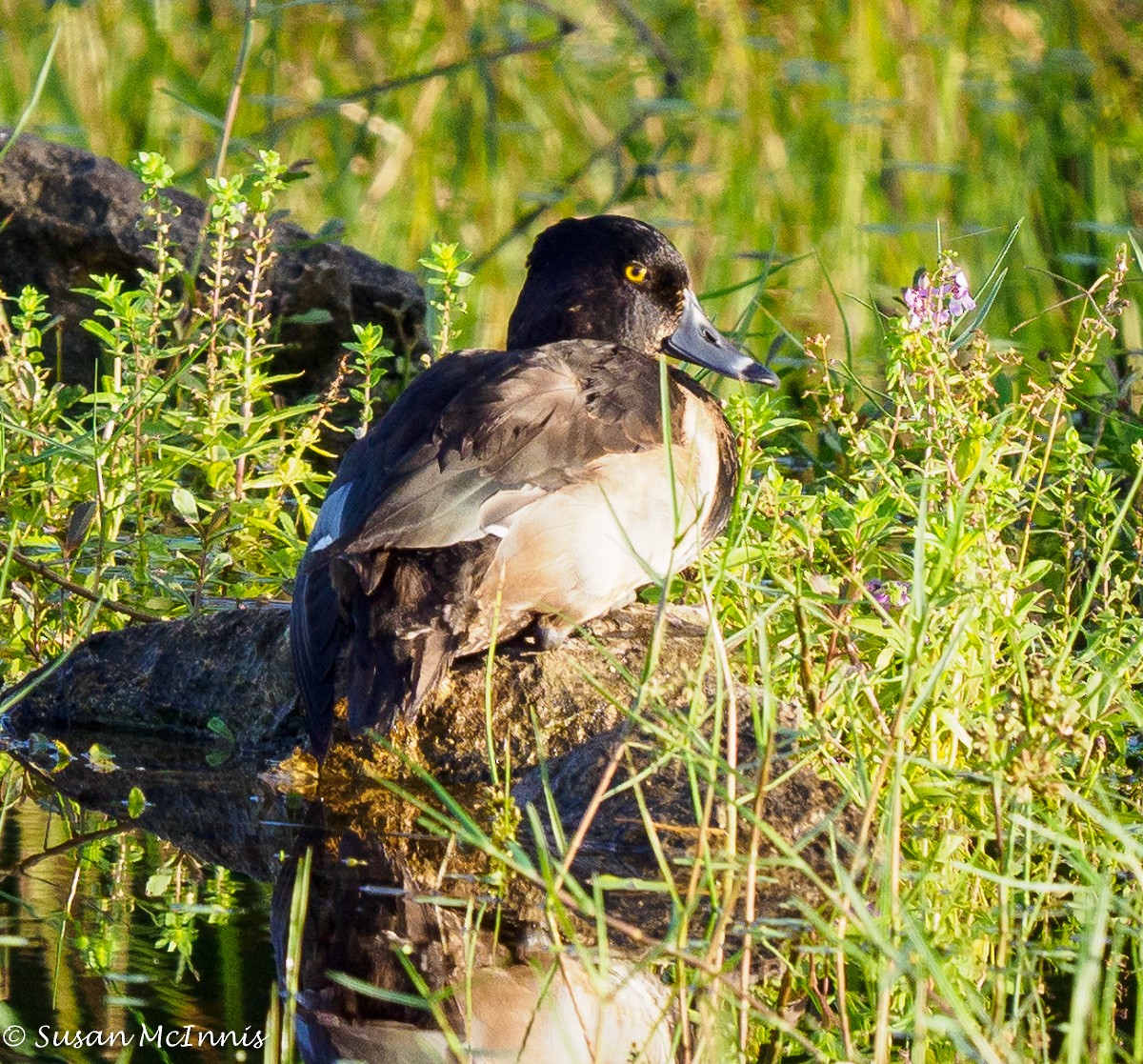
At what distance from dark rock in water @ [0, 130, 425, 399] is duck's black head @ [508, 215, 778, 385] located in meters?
1.60

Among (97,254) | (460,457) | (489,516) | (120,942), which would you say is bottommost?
(120,942)

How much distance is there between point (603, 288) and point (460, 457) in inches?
57.2

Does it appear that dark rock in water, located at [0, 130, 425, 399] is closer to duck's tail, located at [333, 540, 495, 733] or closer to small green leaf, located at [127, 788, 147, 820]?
duck's tail, located at [333, 540, 495, 733]

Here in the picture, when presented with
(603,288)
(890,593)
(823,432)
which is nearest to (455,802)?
(890,593)

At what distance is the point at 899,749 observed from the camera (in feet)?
10.0

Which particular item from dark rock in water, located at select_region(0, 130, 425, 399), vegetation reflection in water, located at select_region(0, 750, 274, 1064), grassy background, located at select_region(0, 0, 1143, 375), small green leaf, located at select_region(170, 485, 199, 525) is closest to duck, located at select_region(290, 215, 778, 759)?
small green leaf, located at select_region(170, 485, 199, 525)

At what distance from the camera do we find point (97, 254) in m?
7.25

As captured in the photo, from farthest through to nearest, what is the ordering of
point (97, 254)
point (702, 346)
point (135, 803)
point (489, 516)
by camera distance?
point (97, 254), point (702, 346), point (489, 516), point (135, 803)

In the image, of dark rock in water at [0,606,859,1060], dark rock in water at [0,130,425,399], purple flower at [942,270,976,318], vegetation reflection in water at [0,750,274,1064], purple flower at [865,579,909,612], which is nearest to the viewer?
vegetation reflection in water at [0,750,274,1064]

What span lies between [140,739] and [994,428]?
1959 mm

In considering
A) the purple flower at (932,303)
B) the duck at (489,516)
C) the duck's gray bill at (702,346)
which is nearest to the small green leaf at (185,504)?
the duck at (489,516)

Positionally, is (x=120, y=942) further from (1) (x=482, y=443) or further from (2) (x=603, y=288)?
(2) (x=603, y=288)

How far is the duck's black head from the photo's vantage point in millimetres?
5566

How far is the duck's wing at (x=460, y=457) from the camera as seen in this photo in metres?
4.16
